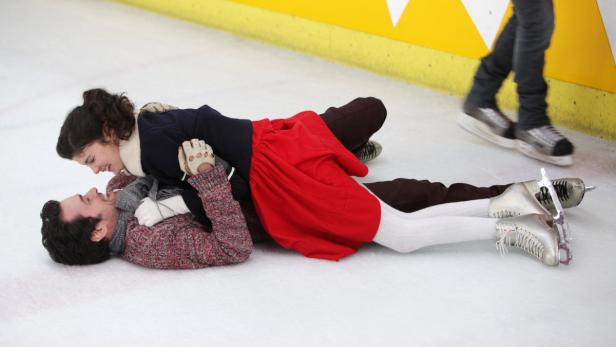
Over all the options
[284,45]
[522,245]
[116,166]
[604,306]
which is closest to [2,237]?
[116,166]

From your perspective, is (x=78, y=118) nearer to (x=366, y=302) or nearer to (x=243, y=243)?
(x=243, y=243)

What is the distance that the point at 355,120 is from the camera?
2.25 m

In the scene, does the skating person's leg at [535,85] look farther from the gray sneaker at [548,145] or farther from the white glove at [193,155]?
the white glove at [193,155]

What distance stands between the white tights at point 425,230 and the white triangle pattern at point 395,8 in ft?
5.20

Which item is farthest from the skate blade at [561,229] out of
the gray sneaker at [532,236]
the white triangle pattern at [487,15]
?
the white triangle pattern at [487,15]

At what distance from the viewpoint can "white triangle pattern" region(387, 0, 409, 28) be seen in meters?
3.34

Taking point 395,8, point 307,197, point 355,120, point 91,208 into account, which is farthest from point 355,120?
point 395,8

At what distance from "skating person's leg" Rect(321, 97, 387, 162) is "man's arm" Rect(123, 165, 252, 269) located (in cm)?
45

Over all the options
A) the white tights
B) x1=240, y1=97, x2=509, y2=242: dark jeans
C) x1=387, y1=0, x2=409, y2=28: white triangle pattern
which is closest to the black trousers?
x1=240, y1=97, x2=509, y2=242: dark jeans

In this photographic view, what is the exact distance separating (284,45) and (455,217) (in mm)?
2176

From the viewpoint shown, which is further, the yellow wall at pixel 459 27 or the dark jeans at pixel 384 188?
the yellow wall at pixel 459 27

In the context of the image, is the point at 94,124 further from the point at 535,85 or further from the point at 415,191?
the point at 535,85

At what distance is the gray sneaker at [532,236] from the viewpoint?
6.19 feet

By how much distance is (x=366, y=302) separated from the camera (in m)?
1.78
